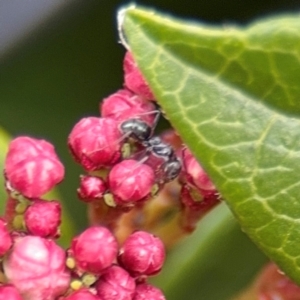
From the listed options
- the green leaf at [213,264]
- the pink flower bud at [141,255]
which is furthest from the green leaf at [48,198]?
the pink flower bud at [141,255]

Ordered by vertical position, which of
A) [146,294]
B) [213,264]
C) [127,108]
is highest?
[127,108]

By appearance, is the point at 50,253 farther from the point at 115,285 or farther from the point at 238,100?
the point at 238,100

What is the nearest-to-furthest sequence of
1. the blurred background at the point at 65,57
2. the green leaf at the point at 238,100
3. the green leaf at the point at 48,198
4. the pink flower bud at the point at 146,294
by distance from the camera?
the green leaf at the point at 238,100
the pink flower bud at the point at 146,294
the green leaf at the point at 48,198
the blurred background at the point at 65,57

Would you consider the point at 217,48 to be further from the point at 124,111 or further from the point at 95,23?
the point at 95,23

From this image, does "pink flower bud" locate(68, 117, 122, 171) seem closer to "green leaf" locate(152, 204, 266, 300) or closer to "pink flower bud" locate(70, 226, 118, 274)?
"pink flower bud" locate(70, 226, 118, 274)

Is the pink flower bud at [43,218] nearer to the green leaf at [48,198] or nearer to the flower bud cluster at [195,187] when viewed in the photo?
the flower bud cluster at [195,187]

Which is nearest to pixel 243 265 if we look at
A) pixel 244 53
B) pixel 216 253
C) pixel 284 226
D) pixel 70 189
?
pixel 216 253

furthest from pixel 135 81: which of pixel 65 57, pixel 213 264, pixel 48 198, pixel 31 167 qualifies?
pixel 65 57
